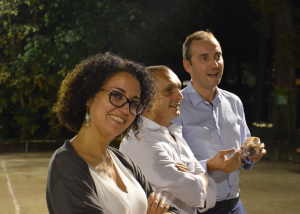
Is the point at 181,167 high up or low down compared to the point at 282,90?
up

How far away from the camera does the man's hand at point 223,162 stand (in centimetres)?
274

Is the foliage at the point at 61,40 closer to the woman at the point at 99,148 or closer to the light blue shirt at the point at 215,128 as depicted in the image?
the light blue shirt at the point at 215,128

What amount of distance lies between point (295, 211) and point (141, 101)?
5.26 m

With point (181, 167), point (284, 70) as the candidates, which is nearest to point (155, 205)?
point (181, 167)

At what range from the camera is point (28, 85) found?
51.9ft

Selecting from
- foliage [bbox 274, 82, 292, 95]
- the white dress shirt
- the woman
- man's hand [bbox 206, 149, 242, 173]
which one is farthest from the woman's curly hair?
foliage [bbox 274, 82, 292, 95]

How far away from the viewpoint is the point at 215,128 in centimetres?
309

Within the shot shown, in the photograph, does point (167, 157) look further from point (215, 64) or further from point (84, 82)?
point (215, 64)

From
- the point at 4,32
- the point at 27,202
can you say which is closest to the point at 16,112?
the point at 4,32

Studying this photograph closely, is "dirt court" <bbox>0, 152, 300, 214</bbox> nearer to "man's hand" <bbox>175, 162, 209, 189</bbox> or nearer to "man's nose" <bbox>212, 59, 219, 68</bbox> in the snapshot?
"man's nose" <bbox>212, 59, 219, 68</bbox>

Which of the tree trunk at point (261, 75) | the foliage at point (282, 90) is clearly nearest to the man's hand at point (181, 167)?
the foliage at point (282, 90)

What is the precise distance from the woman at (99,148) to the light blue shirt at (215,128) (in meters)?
0.89

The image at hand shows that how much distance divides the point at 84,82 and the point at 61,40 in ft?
43.0

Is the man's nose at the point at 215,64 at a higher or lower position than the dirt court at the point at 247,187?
higher
